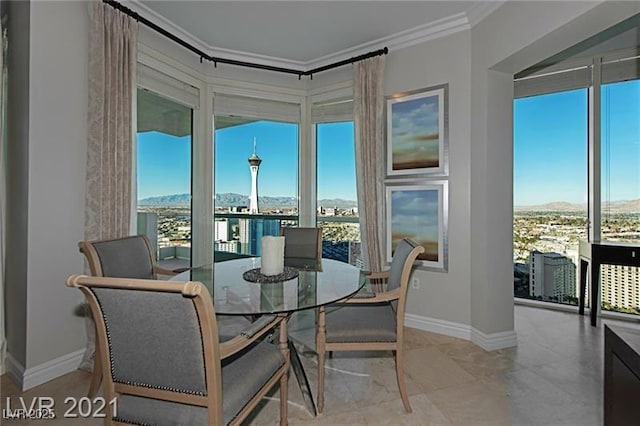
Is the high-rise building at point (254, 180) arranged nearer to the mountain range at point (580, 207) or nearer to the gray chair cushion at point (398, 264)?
the gray chair cushion at point (398, 264)

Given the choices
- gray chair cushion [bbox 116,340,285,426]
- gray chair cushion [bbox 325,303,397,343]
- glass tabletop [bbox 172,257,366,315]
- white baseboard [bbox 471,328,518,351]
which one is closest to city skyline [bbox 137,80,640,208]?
glass tabletop [bbox 172,257,366,315]

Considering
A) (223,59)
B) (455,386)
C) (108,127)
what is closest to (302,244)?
(455,386)

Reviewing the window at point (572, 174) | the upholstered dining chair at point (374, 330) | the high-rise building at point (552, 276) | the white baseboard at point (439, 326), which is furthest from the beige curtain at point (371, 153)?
the high-rise building at point (552, 276)

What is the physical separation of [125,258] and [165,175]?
56.2 inches

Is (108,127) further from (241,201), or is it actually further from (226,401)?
(226,401)

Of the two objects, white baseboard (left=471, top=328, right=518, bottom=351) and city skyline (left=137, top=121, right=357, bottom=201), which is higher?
city skyline (left=137, top=121, right=357, bottom=201)

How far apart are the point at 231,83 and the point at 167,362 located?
3.38 metres

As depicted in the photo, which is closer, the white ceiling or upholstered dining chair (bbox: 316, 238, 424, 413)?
upholstered dining chair (bbox: 316, 238, 424, 413)

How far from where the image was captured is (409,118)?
3441 mm

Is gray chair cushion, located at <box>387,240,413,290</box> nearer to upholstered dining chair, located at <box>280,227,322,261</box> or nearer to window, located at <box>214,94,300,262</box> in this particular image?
upholstered dining chair, located at <box>280,227,322,261</box>

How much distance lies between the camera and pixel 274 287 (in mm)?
2041

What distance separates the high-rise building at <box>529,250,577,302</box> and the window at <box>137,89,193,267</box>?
3902 millimetres

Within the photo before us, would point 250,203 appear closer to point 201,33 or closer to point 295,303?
point 201,33

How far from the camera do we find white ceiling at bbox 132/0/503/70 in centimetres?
290
